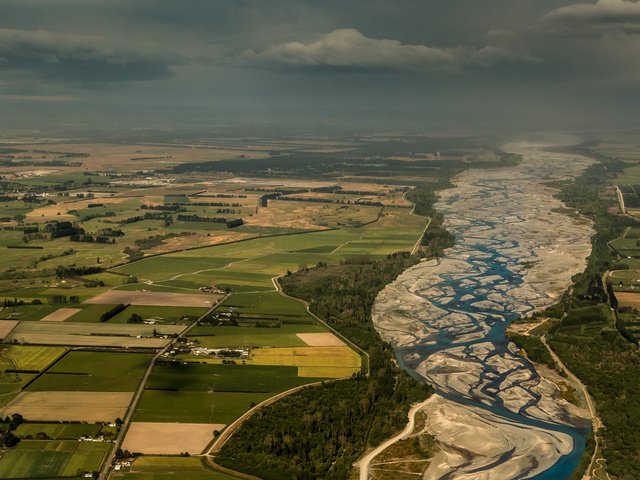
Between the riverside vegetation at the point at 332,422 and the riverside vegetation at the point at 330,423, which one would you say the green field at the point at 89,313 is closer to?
the riverside vegetation at the point at 332,422

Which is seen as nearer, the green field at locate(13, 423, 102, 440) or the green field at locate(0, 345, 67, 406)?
the green field at locate(13, 423, 102, 440)

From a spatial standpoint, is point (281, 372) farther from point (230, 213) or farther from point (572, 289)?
point (230, 213)

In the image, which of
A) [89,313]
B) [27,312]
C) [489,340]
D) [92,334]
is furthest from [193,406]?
[489,340]

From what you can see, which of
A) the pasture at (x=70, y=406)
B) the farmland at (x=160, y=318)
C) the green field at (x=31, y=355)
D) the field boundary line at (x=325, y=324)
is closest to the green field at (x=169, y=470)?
the farmland at (x=160, y=318)

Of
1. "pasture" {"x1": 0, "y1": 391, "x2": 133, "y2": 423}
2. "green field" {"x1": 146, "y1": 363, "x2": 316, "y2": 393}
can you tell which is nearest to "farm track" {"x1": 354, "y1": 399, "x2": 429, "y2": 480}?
"green field" {"x1": 146, "y1": 363, "x2": 316, "y2": 393}

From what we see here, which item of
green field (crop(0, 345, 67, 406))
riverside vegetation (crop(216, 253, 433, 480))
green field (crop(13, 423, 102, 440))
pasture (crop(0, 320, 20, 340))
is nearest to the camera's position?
riverside vegetation (crop(216, 253, 433, 480))

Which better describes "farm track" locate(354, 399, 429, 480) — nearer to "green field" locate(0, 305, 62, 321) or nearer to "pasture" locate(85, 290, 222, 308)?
"pasture" locate(85, 290, 222, 308)
